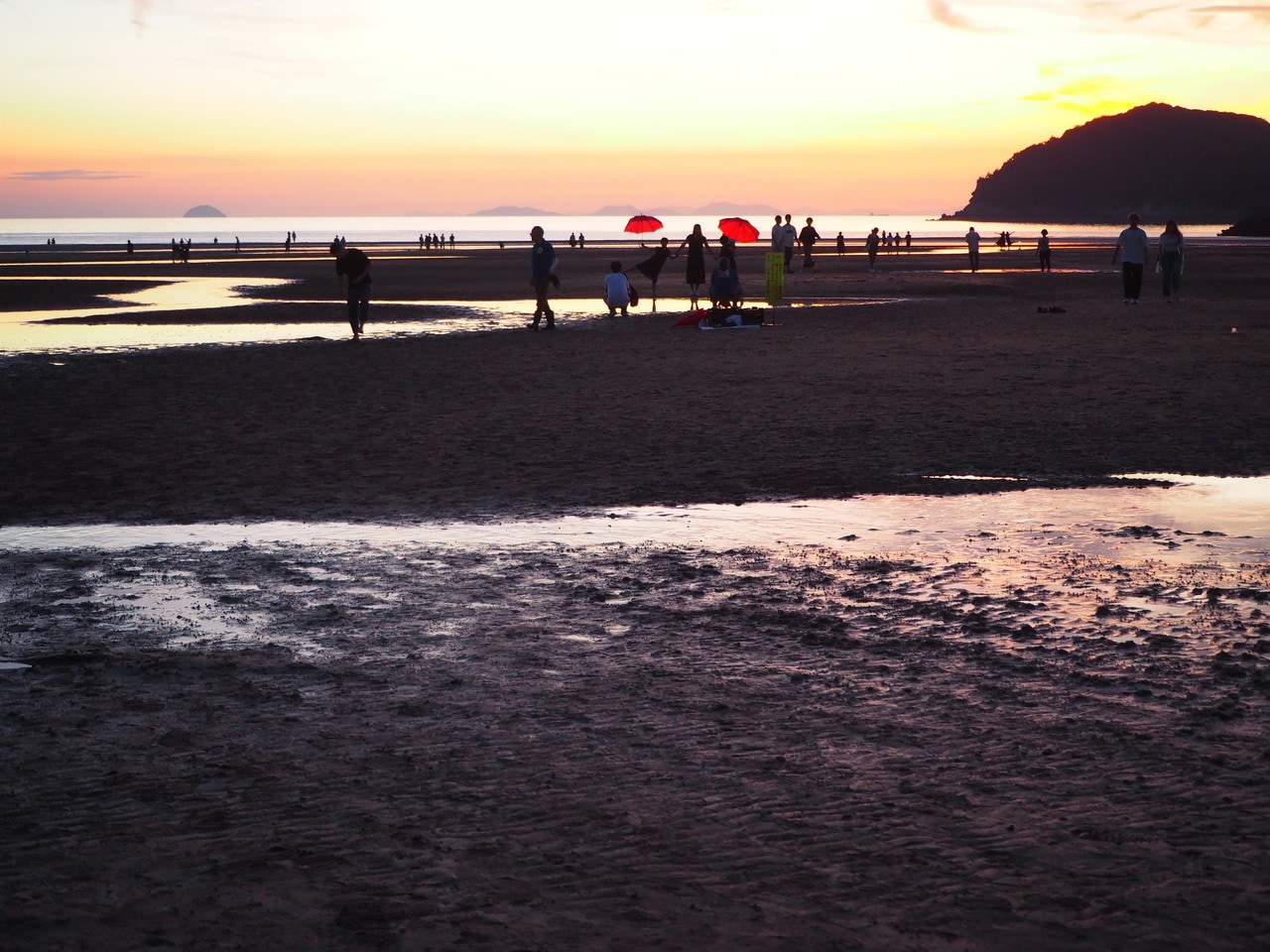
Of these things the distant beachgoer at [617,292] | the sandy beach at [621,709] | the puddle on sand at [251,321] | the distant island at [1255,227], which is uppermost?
the distant island at [1255,227]

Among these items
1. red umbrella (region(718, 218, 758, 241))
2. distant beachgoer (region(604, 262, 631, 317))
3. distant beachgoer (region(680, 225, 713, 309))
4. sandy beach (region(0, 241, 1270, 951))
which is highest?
red umbrella (region(718, 218, 758, 241))

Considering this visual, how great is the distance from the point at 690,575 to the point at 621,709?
2243mm

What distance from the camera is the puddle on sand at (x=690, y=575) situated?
656cm

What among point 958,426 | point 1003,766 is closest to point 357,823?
point 1003,766

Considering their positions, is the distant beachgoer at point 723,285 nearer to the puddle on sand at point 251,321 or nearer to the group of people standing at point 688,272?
the group of people standing at point 688,272

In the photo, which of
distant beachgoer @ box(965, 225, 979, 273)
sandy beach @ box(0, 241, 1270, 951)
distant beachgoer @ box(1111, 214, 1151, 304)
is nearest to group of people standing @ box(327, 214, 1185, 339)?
distant beachgoer @ box(1111, 214, 1151, 304)

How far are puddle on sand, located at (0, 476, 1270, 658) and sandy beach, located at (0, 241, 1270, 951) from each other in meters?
0.04

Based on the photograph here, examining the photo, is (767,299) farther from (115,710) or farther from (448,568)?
(115,710)

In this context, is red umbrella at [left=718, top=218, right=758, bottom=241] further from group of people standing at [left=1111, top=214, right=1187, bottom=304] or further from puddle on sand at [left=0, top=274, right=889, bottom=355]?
group of people standing at [left=1111, top=214, right=1187, bottom=304]

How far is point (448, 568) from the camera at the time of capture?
781 centimetres

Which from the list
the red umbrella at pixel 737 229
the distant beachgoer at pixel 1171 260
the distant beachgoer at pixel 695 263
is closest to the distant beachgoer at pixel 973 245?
the red umbrella at pixel 737 229

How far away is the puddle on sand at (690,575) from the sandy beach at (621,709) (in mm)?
42

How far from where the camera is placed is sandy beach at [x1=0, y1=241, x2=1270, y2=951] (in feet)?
12.5

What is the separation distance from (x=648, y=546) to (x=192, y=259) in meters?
79.3
